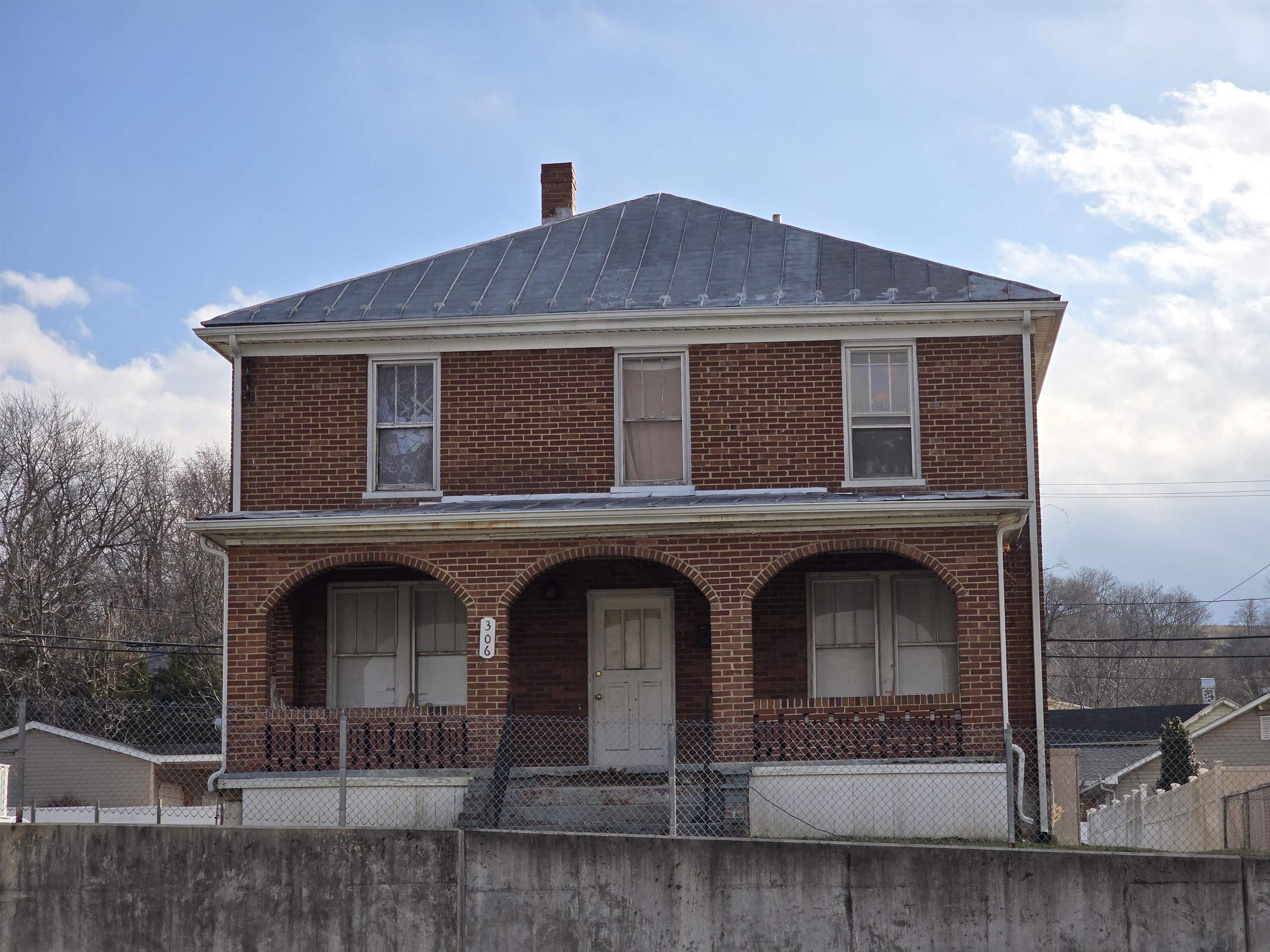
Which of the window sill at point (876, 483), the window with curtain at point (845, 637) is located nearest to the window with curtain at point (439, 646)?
the window with curtain at point (845, 637)

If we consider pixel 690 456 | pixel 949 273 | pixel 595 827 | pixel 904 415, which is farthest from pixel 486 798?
pixel 949 273

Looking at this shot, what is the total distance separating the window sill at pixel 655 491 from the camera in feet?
55.5

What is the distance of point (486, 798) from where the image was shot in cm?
1498

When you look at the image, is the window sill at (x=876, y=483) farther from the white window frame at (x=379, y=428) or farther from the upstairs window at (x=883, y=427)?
the white window frame at (x=379, y=428)

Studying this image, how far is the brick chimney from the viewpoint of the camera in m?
21.6

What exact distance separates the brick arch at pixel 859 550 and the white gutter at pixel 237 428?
6103 mm

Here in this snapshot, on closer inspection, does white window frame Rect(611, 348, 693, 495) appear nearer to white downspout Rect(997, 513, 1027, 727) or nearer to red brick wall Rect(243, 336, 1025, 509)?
red brick wall Rect(243, 336, 1025, 509)

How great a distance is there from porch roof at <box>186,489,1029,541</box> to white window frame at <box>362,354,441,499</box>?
81cm

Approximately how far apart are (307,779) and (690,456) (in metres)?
5.56

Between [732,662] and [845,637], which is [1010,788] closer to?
[732,662]

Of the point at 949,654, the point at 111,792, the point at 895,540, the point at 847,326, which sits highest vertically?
the point at 847,326

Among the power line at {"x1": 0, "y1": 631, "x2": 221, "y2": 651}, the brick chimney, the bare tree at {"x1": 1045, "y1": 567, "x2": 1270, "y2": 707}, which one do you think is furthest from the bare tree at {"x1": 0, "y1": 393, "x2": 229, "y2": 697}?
the bare tree at {"x1": 1045, "y1": 567, "x2": 1270, "y2": 707}

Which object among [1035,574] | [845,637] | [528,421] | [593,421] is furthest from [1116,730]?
[528,421]

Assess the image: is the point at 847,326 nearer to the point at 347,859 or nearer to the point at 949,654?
the point at 949,654
